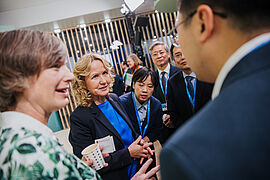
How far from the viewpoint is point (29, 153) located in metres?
0.63

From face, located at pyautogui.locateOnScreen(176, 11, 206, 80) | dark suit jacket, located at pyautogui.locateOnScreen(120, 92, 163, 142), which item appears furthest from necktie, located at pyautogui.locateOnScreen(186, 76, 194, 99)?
face, located at pyautogui.locateOnScreen(176, 11, 206, 80)

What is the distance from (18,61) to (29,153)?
363mm

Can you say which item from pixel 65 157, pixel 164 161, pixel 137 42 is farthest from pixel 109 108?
pixel 137 42

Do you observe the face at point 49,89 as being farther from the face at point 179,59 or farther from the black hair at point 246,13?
the face at point 179,59

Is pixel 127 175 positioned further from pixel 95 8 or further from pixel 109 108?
pixel 95 8

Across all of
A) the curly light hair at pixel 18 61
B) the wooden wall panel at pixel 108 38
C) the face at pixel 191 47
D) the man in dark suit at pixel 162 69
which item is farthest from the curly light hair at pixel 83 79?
the wooden wall panel at pixel 108 38

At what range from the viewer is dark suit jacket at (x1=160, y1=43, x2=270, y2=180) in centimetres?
36

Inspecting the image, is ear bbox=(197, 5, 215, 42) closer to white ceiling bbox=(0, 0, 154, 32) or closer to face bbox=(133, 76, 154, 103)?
face bbox=(133, 76, 154, 103)

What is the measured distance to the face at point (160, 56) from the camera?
3002mm

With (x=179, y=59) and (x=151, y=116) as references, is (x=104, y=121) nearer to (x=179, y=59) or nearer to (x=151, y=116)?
(x=151, y=116)

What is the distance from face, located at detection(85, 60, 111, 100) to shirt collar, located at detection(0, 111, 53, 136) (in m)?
0.86

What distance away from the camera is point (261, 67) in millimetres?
434

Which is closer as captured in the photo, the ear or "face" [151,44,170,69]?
the ear

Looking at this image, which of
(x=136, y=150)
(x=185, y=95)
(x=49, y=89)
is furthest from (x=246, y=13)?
(x=185, y=95)
